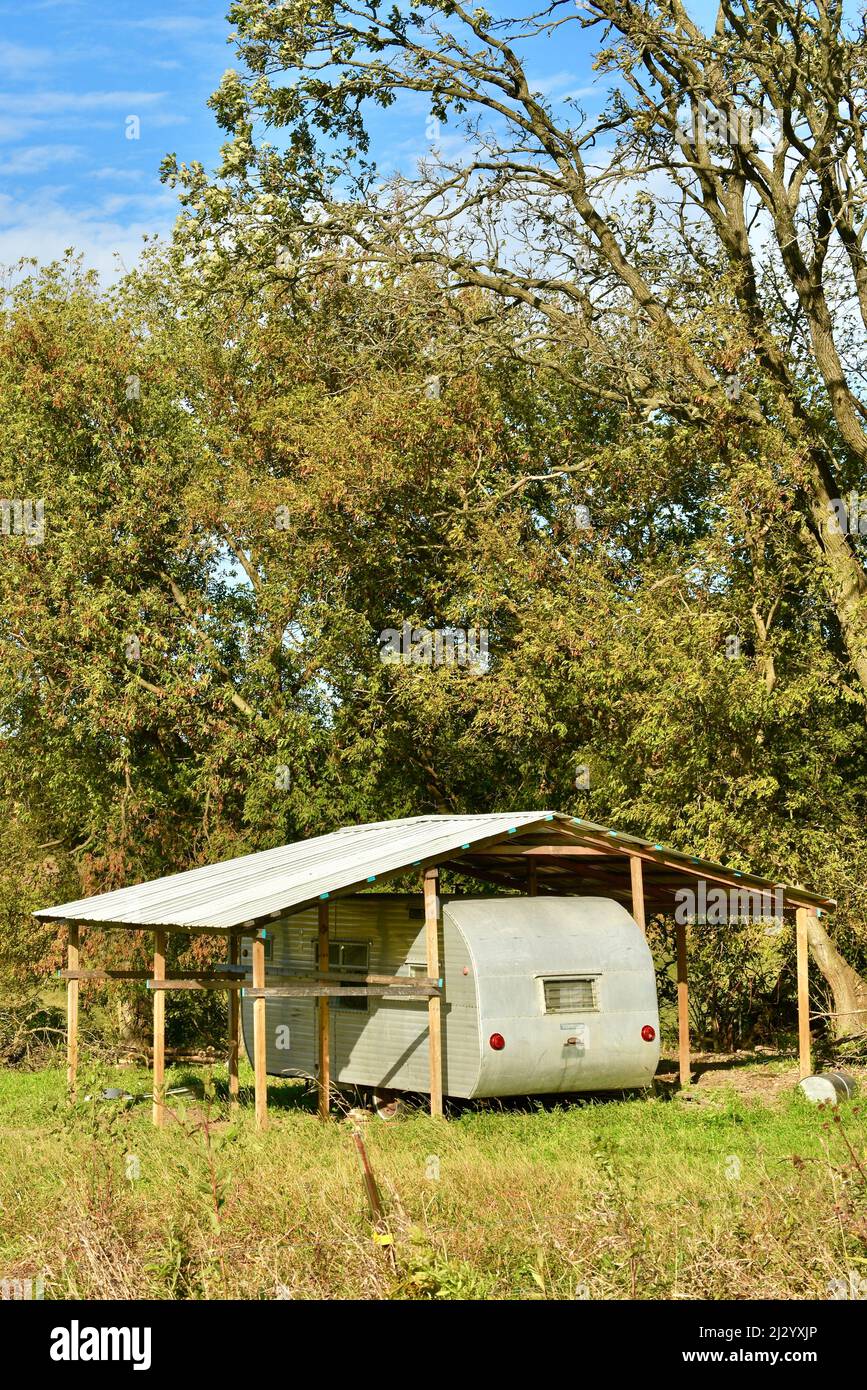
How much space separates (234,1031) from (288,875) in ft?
14.9

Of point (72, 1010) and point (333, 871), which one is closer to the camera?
point (333, 871)

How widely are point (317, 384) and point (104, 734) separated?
8555 mm

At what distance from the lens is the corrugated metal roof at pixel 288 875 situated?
705 inches

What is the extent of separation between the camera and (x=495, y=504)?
28484 millimetres

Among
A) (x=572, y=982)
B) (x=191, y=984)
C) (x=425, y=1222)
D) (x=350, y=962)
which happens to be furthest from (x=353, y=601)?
(x=425, y=1222)

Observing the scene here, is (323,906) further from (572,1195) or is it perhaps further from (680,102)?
(680,102)

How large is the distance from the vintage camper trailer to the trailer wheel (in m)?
0.11

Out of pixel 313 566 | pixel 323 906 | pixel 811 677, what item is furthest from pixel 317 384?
pixel 323 906

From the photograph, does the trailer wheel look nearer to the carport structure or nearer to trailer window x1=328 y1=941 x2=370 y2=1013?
trailer window x1=328 y1=941 x2=370 y2=1013

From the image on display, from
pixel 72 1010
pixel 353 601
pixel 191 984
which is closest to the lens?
pixel 191 984

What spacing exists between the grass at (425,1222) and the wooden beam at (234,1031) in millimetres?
7993

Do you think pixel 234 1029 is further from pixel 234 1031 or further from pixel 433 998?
pixel 433 998

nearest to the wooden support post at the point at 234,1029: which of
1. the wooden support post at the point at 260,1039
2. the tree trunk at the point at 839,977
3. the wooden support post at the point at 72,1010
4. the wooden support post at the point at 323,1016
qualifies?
the wooden support post at the point at 72,1010

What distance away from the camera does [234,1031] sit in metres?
23.9
